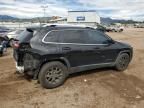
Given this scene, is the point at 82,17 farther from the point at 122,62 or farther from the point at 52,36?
the point at 52,36

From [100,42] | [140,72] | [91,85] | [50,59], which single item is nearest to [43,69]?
[50,59]

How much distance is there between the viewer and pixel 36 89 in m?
6.80

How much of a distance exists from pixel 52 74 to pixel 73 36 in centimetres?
141

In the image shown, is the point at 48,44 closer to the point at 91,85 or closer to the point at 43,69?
the point at 43,69

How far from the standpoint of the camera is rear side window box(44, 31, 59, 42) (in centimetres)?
682

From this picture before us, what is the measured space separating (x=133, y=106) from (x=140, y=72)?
3.42 meters

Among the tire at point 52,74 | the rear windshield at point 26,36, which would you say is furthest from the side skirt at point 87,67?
the rear windshield at point 26,36

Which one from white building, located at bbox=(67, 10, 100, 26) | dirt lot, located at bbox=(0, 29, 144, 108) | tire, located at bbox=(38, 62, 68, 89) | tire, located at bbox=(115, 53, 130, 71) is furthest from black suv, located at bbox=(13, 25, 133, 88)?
white building, located at bbox=(67, 10, 100, 26)

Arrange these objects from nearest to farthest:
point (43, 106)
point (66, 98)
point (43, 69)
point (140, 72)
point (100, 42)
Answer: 1. point (43, 106)
2. point (66, 98)
3. point (43, 69)
4. point (100, 42)
5. point (140, 72)

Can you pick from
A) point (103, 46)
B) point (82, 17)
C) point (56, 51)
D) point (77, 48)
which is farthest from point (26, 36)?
point (82, 17)

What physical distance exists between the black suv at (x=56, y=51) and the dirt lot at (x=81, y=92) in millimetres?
421

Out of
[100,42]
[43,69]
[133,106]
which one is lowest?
[133,106]

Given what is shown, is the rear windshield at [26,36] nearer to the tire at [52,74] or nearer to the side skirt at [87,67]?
the tire at [52,74]

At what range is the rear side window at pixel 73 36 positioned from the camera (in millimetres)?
7129
